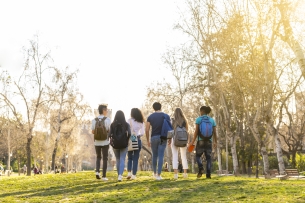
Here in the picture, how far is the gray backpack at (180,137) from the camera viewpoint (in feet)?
43.2

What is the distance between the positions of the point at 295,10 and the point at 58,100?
112ft

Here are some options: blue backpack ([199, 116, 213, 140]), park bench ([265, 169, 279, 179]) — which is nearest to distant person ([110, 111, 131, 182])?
blue backpack ([199, 116, 213, 140])

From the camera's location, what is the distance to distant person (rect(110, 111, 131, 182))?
13.0 m

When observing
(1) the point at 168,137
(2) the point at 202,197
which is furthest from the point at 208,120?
(2) the point at 202,197

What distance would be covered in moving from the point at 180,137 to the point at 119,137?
1.77 meters

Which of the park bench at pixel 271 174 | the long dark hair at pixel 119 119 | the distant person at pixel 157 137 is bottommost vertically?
the park bench at pixel 271 174

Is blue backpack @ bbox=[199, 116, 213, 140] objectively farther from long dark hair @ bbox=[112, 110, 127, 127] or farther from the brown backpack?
the brown backpack

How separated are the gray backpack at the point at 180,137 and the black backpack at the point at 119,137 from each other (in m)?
1.43

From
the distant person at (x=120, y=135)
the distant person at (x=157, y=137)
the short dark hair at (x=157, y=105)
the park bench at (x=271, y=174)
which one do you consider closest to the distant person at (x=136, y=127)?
the distant person at (x=120, y=135)

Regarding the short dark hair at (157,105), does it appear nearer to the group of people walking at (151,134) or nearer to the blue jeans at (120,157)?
the group of people walking at (151,134)

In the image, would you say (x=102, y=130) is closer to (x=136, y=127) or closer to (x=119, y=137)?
(x=119, y=137)

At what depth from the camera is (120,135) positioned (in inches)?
512

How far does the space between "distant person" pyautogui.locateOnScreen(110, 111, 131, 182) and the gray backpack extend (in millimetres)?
1373

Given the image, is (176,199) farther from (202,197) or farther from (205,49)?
(205,49)
